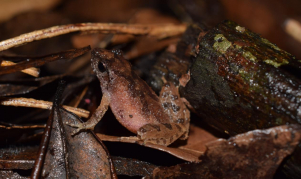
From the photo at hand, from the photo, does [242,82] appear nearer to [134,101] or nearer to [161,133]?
[161,133]

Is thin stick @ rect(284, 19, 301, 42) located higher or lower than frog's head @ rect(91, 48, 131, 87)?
Answer: higher

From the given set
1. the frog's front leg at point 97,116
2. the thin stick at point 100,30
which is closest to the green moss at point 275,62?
the frog's front leg at point 97,116

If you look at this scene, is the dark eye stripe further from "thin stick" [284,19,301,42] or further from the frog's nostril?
"thin stick" [284,19,301,42]

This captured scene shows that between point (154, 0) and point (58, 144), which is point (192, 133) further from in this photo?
point (154, 0)

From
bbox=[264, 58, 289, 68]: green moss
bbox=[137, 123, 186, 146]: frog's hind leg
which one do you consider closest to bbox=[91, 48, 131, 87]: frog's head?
bbox=[137, 123, 186, 146]: frog's hind leg

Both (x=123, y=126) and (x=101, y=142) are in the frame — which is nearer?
(x=101, y=142)

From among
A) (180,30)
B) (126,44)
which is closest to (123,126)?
(126,44)
